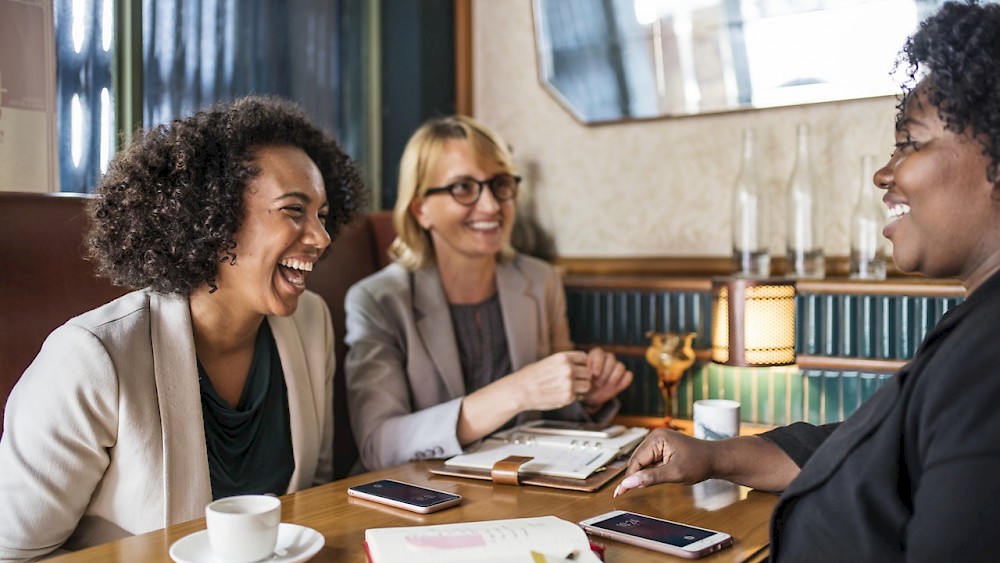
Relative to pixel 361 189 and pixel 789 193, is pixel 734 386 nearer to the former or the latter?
pixel 789 193

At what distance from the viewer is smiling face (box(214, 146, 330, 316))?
1.75m

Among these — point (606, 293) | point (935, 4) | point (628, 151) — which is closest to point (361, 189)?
point (606, 293)

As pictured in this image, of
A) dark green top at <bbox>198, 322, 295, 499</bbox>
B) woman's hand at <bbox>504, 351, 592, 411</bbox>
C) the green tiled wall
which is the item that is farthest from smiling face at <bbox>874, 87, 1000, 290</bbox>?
dark green top at <bbox>198, 322, 295, 499</bbox>

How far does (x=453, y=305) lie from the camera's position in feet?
8.01

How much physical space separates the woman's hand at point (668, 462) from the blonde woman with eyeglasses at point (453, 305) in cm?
46

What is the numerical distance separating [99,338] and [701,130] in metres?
2.06

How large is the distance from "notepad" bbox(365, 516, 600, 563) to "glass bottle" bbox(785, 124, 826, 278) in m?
1.65

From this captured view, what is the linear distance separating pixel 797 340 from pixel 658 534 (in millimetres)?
1425

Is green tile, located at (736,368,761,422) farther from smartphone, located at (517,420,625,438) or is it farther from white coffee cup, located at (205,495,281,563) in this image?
white coffee cup, located at (205,495,281,563)

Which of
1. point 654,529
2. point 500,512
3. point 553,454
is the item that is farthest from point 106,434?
point 654,529

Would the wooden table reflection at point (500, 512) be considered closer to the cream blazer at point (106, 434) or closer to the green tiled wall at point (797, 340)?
the cream blazer at point (106, 434)

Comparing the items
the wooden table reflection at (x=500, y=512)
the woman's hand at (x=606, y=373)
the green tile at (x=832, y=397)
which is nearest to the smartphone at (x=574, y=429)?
the woman's hand at (x=606, y=373)

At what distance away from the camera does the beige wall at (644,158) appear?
269cm

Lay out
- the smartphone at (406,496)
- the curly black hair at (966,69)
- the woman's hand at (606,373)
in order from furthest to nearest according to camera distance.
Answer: the woman's hand at (606,373) < the smartphone at (406,496) < the curly black hair at (966,69)
